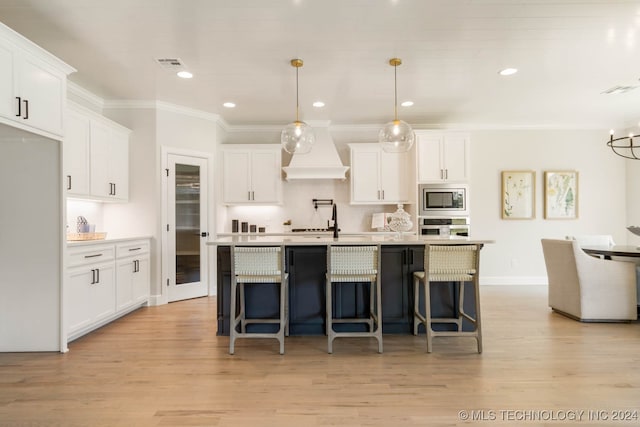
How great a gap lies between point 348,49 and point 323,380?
9.62ft

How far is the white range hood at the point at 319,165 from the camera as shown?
5746mm

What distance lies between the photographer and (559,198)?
6129mm

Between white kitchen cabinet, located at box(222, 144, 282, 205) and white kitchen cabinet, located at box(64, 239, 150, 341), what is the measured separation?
167 centimetres

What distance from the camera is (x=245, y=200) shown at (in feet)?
19.3

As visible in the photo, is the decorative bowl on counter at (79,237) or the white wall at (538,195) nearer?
the decorative bowl on counter at (79,237)

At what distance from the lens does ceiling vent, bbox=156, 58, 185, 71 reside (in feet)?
11.9

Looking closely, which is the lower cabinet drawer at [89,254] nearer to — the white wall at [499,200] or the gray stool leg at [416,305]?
the white wall at [499,200]

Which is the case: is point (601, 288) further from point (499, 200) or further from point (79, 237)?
point (79, 237)

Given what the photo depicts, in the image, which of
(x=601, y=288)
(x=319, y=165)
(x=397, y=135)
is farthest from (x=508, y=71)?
(x=319, y=165)

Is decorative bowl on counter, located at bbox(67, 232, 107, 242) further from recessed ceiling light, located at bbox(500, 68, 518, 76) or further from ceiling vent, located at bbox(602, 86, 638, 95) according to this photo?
ceiling vent, located at bbox(602, 86, 638, 95)

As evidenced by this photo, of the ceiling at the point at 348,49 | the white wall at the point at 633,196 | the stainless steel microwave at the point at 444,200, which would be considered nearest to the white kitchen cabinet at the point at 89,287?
the ceiling at the point at 348,49

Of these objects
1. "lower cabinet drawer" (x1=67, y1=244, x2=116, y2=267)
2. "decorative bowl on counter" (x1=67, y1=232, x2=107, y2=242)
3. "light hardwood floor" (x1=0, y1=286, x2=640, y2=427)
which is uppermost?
"decorative bowl on counter" (x1=67, y1=232, x2=107, y2=242)

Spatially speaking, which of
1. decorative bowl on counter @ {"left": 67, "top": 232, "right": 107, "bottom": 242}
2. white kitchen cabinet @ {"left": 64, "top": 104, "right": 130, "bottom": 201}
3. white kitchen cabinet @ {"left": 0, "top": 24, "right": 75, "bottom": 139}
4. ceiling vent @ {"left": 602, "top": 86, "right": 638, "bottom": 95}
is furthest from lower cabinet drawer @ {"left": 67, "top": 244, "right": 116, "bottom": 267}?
ceiling vent @ {"left": 602, "top": 86, "right": 638, "bottom": 95}

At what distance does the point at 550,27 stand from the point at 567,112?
3.17 metres
